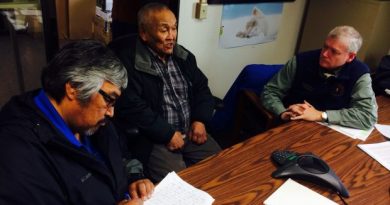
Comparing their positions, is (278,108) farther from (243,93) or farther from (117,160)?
(117,160)

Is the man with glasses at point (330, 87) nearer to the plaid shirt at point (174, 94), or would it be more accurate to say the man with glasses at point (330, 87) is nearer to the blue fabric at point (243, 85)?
the blue fabric at point (243, 85)

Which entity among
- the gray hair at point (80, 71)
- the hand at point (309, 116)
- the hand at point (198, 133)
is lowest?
the hand at point (198, 133)

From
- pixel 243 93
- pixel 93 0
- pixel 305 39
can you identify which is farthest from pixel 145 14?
pixel 93 0

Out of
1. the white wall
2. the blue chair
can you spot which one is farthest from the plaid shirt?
the white wall

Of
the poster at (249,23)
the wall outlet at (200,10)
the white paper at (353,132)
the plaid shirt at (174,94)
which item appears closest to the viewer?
the white paper at (353,132)

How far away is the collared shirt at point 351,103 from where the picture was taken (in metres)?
1.71

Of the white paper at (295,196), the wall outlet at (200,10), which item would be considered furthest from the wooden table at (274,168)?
the wall outlet at (200,10)

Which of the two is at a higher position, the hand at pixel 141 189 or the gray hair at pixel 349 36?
the gray hair at pixel 349 36

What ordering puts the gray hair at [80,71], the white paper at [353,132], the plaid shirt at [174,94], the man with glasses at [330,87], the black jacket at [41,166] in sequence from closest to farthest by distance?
the black jacket at [41,166], the gray hair at [80,71], the white paper at [353,132], the man with glasses at [330,87], the plaid shirt at [174,94]

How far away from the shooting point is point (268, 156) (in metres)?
1.39

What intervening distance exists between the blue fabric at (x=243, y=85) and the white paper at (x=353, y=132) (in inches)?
23.3

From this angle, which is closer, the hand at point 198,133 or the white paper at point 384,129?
the white paper at point 384,129

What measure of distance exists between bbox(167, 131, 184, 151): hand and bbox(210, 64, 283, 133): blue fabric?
0.45 metres

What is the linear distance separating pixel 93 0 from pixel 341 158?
4.32 metres
